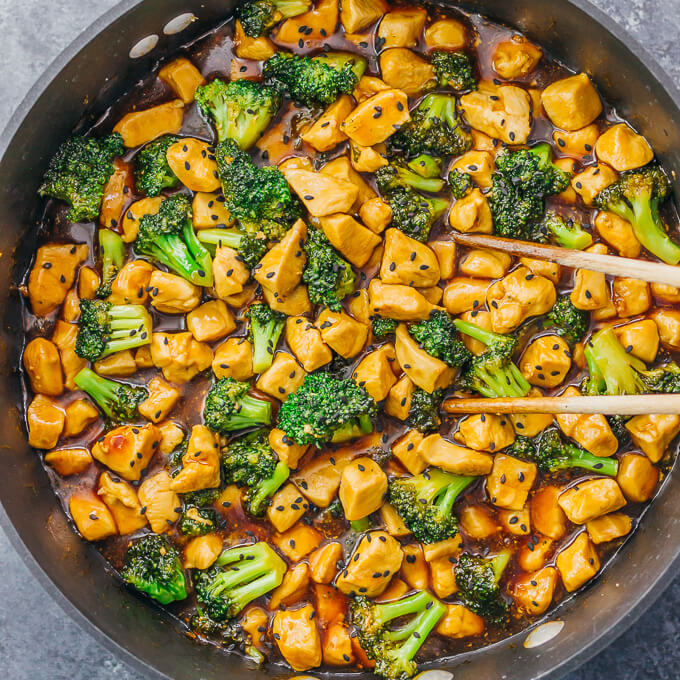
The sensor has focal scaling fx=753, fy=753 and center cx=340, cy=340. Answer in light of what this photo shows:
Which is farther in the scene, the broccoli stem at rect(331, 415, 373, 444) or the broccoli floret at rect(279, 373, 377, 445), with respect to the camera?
the broccoli stem at rect(331, 415, 373, 444)

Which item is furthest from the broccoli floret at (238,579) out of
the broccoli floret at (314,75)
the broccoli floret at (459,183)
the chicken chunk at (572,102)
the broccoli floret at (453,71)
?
the chicken chunk at (572,102)

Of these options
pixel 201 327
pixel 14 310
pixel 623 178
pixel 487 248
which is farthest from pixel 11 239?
pixel 623 178

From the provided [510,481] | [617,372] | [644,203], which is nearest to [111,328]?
[510,481]

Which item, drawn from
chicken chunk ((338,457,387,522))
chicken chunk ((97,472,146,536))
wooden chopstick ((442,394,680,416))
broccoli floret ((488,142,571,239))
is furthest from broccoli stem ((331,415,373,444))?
broccoli floret ((488,142,571,239))

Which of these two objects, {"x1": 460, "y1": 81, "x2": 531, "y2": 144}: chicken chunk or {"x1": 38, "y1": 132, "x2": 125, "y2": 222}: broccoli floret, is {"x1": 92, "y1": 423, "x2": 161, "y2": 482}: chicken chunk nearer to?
{"x1": 38, "y1": 132, "x2": 125, "y2": 222}: broccoli floret

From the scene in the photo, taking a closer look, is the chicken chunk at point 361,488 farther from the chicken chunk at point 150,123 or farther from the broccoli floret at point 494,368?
the chicken chunk at point 150,123

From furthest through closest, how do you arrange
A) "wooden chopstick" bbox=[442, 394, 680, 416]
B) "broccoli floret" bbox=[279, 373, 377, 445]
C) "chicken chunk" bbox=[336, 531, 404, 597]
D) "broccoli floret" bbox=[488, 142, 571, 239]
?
"broccoli floret" bbox=[488, 142, 571, 239] → "chicken chunk" bbox=[336, 531, 404, 597] → "broccoli floret" bbox=[279, 373, 377, 445] → "wooden chopstick" bbox=[442, 394, 680, 416]
